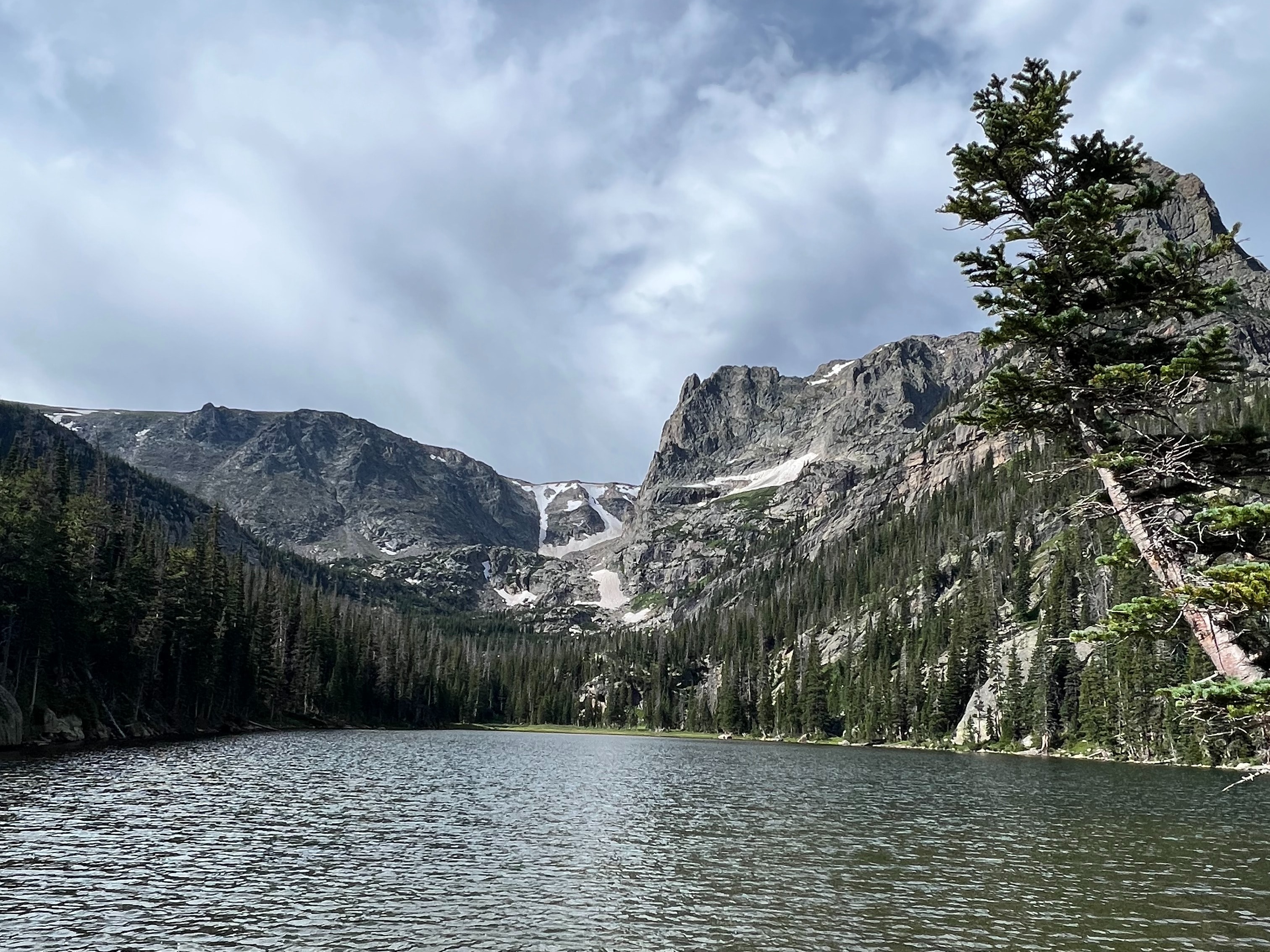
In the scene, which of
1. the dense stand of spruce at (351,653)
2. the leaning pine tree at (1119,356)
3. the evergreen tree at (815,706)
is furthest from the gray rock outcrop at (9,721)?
the evergreen tree at (815,706)

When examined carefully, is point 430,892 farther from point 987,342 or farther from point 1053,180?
point 1053,180

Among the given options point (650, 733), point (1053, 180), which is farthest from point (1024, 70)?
point (650, 733)

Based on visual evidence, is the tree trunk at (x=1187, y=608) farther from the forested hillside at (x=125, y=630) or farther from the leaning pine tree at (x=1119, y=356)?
the forested hillside at (x=125, y=630)

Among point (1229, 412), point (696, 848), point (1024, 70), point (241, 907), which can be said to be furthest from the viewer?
point (1229, 412)

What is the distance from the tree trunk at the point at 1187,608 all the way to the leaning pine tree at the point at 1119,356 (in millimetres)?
33

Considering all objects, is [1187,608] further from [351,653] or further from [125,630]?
[351,653]

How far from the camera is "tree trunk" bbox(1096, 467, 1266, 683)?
602 inches

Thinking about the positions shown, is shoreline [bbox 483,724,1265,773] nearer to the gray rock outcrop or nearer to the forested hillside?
the forested hillside

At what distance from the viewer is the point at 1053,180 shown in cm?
→ 1998

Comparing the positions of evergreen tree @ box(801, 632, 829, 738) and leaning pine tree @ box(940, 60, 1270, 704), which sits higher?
leaning pine tree @ box(940, 60, 1270, 704)

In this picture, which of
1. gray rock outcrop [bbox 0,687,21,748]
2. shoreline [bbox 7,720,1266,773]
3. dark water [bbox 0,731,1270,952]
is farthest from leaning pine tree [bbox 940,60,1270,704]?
gray rock outcrop [bbox 0,687,21,748]

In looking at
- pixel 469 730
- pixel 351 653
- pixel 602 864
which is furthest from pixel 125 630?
pixel 469 730

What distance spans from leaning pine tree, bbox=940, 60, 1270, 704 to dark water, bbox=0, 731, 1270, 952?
12.4 m

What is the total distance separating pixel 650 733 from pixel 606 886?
17762 centimetres
